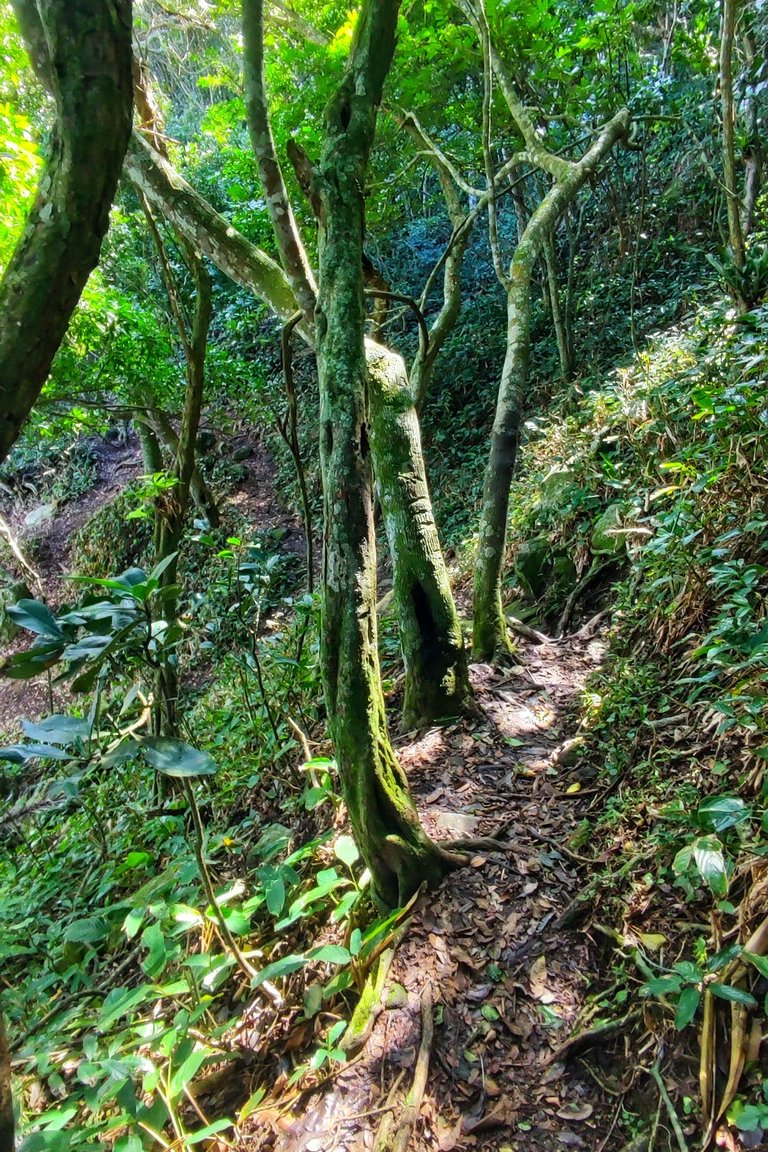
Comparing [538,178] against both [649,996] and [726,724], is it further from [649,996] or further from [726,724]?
[649,996]

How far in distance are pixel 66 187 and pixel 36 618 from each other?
41.6 inches

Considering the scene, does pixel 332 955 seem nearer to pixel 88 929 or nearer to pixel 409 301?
pixel 88 929

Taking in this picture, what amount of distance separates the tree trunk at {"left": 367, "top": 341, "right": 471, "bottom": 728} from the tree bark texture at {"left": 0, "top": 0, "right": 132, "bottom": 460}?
2051 mm

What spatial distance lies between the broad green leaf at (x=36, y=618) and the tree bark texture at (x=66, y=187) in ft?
1.26

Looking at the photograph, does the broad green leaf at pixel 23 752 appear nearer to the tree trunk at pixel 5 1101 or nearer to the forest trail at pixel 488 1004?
the tree trunk at pixel 5 1101

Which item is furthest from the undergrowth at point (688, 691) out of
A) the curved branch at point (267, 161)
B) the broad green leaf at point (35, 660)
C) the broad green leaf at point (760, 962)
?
the curved branch at point (267, 161)

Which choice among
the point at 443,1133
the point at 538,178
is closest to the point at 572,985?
the point at 443,1133

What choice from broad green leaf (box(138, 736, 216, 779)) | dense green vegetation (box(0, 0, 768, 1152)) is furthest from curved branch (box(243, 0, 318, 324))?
broad green leaf (box(138, 736, 216, 779))

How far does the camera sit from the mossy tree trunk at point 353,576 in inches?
85.0

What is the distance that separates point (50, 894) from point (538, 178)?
28.8 feet

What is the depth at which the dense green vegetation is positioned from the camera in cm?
160

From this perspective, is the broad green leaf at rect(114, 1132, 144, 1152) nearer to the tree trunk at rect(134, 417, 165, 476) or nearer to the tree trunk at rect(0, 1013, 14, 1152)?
the tree trunk at rect(0, 1013, 14, 1152)

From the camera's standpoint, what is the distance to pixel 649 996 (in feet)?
6.02

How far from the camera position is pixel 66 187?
1.50 metres
